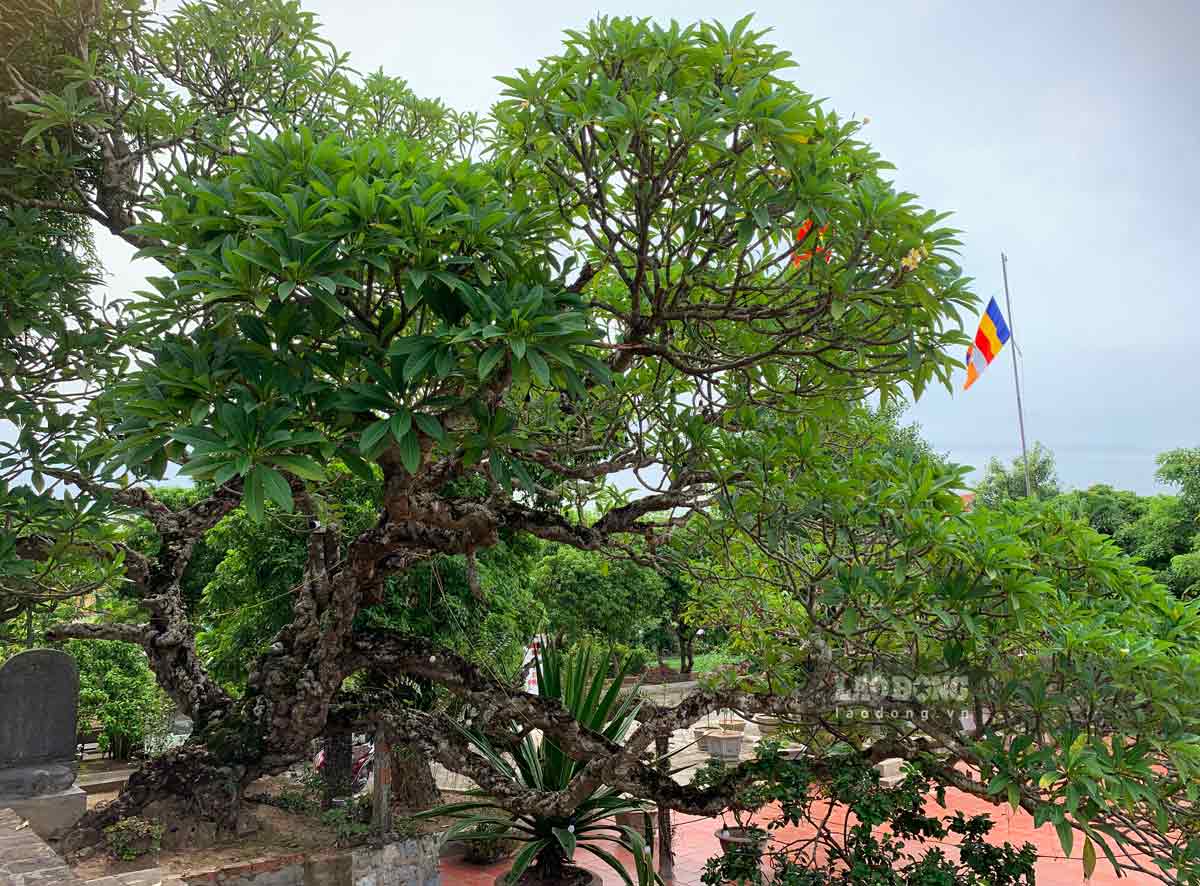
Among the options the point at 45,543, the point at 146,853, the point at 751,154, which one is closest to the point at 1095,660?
the point at 751,154

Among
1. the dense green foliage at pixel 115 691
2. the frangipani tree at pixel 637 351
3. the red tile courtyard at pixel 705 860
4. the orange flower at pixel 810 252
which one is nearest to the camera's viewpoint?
the frangipani tree at pixel 637 351

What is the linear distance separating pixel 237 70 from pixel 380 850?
418 centimetres

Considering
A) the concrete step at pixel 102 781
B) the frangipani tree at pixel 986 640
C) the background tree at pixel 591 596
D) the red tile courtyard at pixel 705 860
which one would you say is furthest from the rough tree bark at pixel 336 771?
the background tree at pixel 591 596

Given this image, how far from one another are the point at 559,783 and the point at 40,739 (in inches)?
110

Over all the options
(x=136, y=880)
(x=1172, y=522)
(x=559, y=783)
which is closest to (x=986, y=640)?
(x=136, y=880)

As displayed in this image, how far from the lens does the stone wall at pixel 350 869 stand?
4.34 m

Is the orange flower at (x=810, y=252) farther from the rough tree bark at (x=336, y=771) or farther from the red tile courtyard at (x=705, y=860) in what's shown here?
the rough tree bark at (x=336, y=771)

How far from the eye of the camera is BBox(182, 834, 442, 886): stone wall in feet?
14.2

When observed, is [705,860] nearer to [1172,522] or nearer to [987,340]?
[987,340]

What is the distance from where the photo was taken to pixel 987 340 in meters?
11.8

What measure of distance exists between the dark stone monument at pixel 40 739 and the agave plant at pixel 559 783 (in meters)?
1.91

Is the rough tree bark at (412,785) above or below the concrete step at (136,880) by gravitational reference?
below

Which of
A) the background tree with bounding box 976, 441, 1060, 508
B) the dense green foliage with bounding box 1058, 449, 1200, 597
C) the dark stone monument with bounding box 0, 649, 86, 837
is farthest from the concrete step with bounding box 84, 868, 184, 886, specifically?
the background tree with bounding box 976, 441, 1060, 508

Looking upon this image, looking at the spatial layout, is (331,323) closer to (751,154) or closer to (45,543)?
(751,154)
